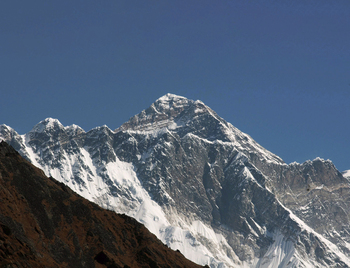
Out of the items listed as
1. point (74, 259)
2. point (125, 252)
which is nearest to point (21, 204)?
point (74, 259)

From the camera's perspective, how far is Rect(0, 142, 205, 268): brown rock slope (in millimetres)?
141875

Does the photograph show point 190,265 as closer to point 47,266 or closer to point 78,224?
point 78,224

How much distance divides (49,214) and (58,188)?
549 inches

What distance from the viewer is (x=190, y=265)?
18712cm

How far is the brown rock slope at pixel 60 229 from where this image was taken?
14188cm

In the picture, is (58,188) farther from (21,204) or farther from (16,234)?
(16,234)

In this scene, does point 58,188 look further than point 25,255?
Yes

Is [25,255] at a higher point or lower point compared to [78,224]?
lower

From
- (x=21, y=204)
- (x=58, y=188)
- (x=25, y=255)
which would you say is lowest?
(x=25, y=255)

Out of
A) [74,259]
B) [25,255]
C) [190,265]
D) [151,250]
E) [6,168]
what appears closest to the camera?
[25,255]

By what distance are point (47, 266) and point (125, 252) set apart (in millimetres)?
36161

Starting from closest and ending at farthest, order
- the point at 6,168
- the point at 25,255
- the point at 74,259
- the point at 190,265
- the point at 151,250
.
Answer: the point at 25,255 < the point at 74,259 < the point at 6,168 < the point at 151,250 < the point at 190,265

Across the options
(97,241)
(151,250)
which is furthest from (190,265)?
(97,241)

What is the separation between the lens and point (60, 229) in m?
158
